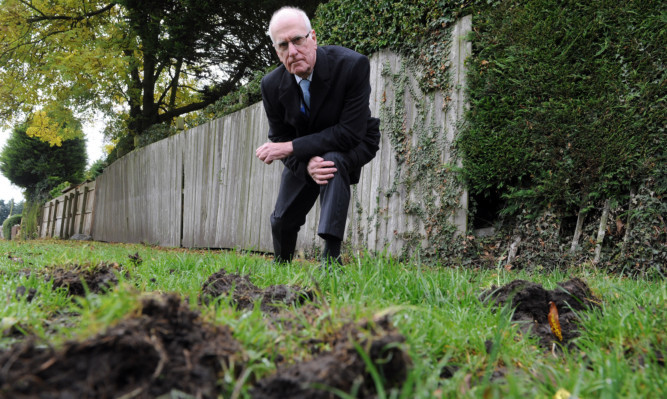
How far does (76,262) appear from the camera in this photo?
2.34 m

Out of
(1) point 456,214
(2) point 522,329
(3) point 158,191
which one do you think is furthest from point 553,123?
(3) point 158,191

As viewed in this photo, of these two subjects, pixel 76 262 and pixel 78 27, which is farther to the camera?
pixel 78 27

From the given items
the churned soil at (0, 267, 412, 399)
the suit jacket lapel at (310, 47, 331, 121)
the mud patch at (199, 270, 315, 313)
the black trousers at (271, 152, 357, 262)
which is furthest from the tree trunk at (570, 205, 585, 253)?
the churned soil at (0, 267, 412, 399)

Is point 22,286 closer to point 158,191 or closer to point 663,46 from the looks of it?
point 663,46

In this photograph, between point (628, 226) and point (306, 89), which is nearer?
Result: point (306, 89)

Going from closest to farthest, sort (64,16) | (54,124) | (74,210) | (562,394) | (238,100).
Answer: (562,394), (238,100), (64,16), (54,124), (74,210)

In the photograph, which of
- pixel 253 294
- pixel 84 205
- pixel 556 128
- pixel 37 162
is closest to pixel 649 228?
pixel 556 128

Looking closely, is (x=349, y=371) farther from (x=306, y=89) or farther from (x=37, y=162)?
(x=37, y=162)

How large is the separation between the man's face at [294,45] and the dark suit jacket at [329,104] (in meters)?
0.09

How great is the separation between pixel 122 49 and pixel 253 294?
12.5 metres

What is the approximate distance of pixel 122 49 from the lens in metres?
12.3

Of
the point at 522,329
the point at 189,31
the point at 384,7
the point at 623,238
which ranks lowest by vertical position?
the point at 522,329

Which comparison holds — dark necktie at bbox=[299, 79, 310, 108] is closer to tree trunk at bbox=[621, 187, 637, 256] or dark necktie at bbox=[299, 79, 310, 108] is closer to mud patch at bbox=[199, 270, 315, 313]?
mud patch at bbox=[199, 270, 315, 313]

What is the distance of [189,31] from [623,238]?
12202 mm
